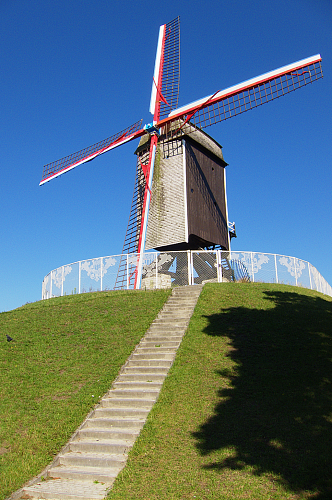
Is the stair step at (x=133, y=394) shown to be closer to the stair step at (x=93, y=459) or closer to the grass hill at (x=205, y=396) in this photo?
the grass hill at (x=205, y=396)

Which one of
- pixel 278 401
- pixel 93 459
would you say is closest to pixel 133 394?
pixel 93 459

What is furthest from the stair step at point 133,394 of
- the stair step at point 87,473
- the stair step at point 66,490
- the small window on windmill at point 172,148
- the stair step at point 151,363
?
the small window on windmill at point 172,148

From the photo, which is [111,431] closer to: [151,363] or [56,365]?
[151,363]

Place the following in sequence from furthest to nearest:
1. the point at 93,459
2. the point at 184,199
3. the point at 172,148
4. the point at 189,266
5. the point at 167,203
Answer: the point at 172,148
the point at 167,203
the point at 184,199
the point at 189,266
the point at 93,459

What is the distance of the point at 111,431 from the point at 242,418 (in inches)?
106

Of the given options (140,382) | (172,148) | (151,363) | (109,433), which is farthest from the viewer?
(172,148)

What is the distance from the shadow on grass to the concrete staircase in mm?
1542

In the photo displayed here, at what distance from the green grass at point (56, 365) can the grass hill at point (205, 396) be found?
0.03 m

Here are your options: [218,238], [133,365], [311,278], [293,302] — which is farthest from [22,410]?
[218,238]

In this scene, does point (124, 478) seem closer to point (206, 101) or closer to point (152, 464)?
point (152, 464)

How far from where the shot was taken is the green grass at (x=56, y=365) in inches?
312

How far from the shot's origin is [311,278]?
64.2 ft

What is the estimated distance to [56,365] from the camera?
1108 cm

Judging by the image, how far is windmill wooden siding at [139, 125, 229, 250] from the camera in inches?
857
